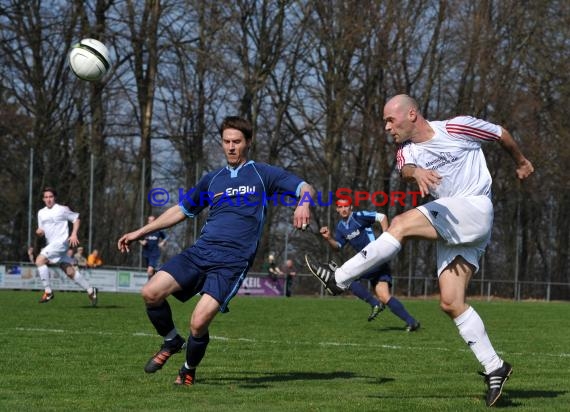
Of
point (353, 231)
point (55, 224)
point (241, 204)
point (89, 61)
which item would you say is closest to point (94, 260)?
point (55, 224)

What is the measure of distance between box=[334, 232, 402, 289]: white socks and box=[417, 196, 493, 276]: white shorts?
0.32 meters

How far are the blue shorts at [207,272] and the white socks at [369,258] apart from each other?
1038 millimetres

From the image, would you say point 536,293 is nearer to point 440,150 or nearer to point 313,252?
point 313,252

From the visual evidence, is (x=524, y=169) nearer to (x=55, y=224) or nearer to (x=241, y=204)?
(x=241, y=204)

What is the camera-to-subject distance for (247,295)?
32094 mm

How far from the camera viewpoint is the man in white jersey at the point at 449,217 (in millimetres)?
6824

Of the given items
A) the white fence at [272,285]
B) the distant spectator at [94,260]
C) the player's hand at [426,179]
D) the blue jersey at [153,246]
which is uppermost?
the player's hand at [426,179]

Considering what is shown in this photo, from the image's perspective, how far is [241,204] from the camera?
7707 millimetres

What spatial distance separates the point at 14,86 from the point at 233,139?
32.5 m

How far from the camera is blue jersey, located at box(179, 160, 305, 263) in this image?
7.64m

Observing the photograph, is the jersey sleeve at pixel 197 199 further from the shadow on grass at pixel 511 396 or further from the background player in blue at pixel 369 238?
the background player in blue at pixel 369 238

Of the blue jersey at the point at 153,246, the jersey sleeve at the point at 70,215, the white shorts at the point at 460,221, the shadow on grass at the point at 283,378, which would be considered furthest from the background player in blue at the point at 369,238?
the blue jersey at the point at 153,246

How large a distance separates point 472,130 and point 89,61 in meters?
5.65

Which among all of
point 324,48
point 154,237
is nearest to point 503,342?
point 154,237
